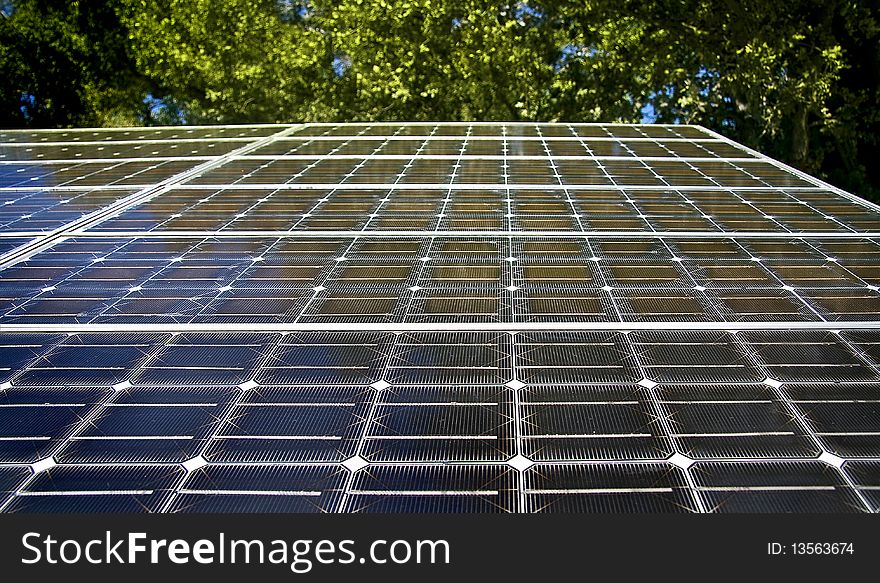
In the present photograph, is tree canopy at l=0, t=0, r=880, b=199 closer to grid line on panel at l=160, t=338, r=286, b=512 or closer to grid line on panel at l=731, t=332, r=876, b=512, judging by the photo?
grid line on panel at l=731, t=332, r=876, b=512

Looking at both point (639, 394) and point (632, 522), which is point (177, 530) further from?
point (639, 394)

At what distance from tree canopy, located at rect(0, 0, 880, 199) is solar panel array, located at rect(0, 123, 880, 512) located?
1630 cm

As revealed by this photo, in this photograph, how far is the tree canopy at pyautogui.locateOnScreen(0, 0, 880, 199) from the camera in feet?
91.1

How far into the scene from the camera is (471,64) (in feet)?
104

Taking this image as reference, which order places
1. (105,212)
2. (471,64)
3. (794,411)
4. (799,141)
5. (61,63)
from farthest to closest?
(61,63) → (471,64) → (799,141) → (105,212) → (794,411)

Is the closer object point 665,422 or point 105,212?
point 665,422

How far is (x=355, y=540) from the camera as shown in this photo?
4.59m

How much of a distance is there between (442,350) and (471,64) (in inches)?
1035

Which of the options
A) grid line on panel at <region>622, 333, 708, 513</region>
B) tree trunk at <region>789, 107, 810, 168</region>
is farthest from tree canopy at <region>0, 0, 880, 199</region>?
grid line on panel at <region>622, 333, 708, 513</region>

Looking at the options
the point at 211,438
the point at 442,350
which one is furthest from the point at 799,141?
the point at 211,438

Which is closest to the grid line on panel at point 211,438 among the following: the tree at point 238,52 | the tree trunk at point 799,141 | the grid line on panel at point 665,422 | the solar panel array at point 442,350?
the solar panel array at point 442,350

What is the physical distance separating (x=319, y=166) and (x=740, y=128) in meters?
21.0

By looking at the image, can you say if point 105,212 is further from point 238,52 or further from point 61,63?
point 61,63

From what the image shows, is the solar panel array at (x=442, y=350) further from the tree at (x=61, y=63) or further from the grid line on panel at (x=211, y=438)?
the tree at (x=61, y=63)
